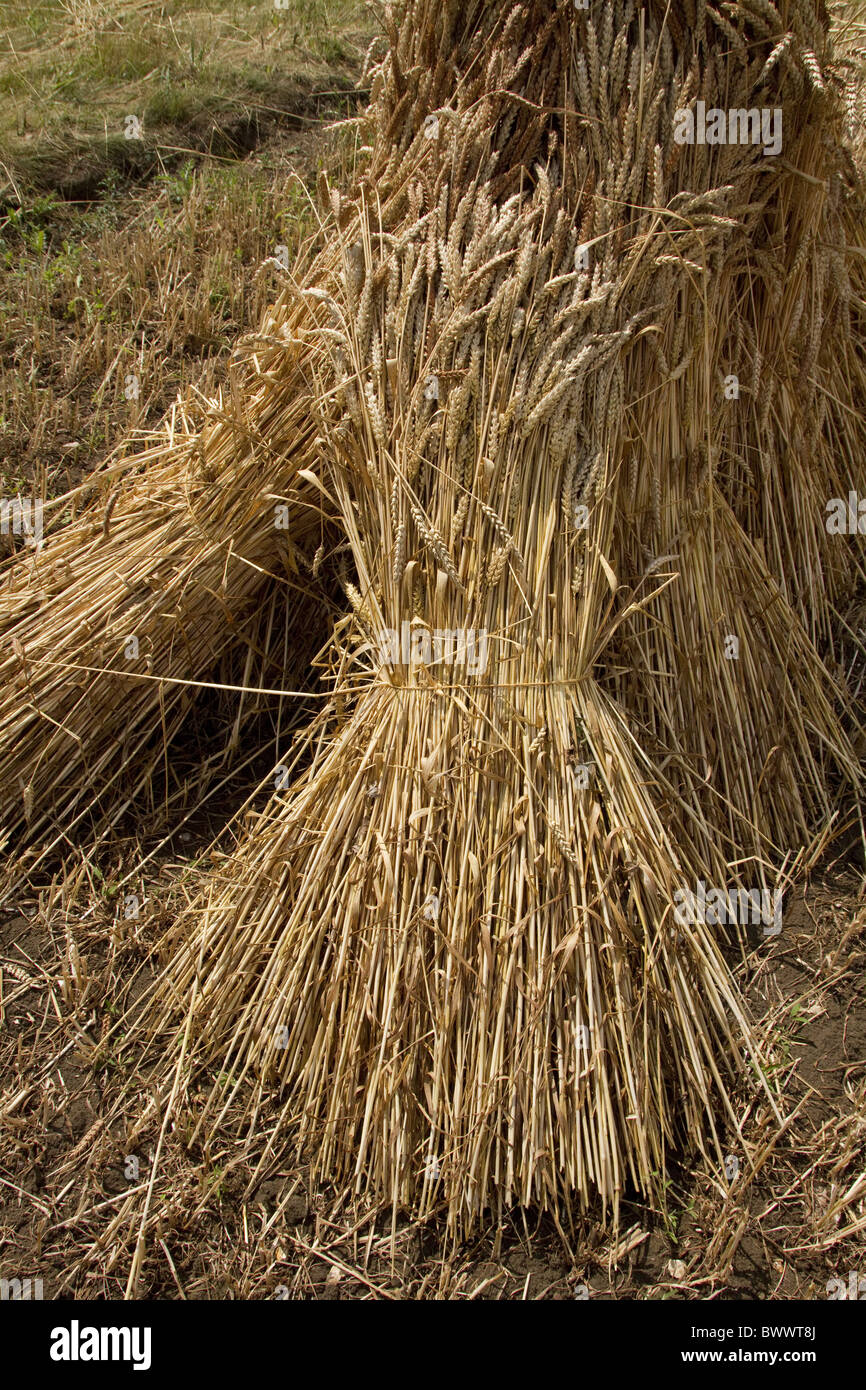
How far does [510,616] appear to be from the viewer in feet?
6.35

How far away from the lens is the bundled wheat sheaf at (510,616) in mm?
1827

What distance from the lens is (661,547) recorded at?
87.6 inches

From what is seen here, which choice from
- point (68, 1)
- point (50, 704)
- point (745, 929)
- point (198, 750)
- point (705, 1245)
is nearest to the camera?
point (705, 1245)

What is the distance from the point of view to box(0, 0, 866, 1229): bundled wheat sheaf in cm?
183

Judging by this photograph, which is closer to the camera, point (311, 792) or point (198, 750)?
point (311, 792)

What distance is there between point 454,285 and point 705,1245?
1635mm

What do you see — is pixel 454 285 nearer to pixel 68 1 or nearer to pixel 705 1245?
pixel 705 1245

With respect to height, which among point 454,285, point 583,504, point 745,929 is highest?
point 454,285

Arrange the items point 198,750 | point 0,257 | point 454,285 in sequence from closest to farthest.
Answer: point 454,285 < point 198,750 < point 0,257

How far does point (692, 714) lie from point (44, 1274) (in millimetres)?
1534

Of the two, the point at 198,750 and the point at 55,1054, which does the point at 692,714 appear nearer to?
the point at 198,750

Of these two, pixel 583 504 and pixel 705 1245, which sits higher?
pixel 583 504

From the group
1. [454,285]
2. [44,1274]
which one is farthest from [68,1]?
[44,1274]

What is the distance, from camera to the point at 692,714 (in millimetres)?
2307
